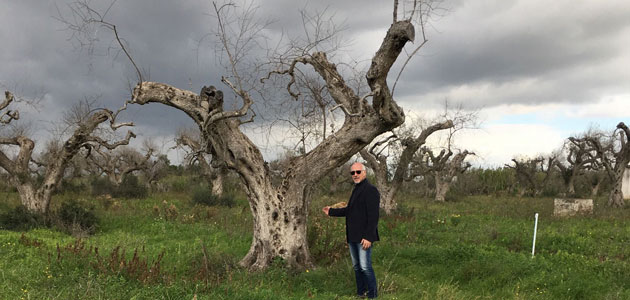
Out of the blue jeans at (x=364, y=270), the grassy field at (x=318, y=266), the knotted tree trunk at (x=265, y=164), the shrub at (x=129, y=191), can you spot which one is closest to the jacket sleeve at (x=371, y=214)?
the blue jeans at (x=364, y=270)

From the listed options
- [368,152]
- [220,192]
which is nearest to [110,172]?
[220,192]

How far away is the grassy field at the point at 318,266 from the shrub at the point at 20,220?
0.91 meters

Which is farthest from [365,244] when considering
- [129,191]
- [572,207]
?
[129,191]

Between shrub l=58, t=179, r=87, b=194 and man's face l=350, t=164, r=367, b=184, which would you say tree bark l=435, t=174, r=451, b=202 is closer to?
shrub l=58, t=179, r=87, b=194

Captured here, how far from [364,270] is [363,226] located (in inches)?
28.0

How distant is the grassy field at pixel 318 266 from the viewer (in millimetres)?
7352

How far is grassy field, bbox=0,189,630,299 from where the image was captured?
7352 mm

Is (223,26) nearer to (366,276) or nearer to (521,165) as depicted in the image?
(366,276)

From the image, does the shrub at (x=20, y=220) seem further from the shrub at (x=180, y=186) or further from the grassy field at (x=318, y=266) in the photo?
the shrub at (x=180, y=186)

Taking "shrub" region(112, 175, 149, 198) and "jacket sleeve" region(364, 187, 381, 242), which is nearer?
"jacket sleeve" region(364, 187, 381, 242)

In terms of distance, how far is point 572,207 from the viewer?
21.1 metres

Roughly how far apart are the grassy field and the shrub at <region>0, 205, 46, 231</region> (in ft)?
2.98

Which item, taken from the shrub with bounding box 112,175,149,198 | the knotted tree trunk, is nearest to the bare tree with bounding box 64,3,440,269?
the knotted tree trunk

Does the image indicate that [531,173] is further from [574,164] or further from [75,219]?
[75,219]
